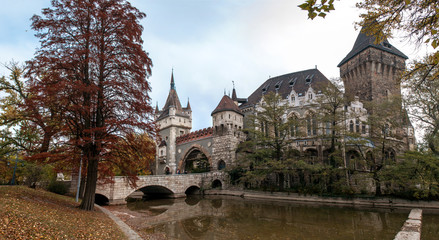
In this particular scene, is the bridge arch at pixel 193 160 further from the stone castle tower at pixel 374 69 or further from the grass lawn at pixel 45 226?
the grass lawn at pixel 45 226

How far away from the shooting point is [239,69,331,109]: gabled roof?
31672 millimetres

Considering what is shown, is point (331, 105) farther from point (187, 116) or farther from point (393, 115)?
point (187, 116)

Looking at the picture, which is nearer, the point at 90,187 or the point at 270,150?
the point at 90,187

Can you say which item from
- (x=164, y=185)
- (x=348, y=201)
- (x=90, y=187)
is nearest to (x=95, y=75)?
(x=90, y=187)

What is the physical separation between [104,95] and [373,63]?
2778cm

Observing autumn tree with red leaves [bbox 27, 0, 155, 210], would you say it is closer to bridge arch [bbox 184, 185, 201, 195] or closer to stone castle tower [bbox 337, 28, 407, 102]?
bridge arch [bbox 184, 185, 201, 195]

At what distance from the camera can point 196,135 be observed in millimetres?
35531

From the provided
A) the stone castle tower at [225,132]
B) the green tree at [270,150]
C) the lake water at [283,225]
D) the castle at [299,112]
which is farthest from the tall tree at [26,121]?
the stone castle tower at [225,132]

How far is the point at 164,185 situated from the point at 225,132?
9.81m

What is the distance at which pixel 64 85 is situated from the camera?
9.48 meters

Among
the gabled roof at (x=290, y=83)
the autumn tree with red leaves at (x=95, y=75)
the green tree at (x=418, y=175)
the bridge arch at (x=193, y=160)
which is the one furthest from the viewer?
the bridge arch at (x=193, y=160)

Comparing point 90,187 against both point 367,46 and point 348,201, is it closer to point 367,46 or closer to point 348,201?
point 348,201

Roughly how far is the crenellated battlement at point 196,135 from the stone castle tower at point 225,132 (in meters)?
1.16

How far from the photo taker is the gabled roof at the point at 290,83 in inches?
1247
